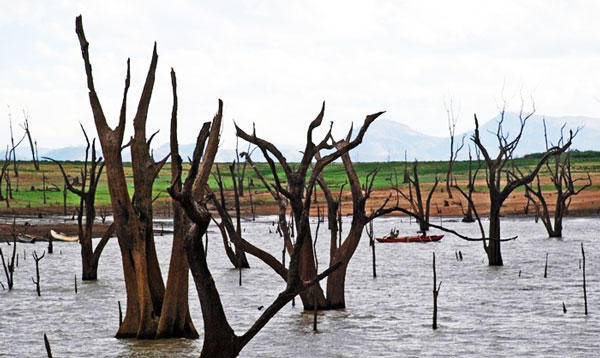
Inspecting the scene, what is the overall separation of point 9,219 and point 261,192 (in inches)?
1303

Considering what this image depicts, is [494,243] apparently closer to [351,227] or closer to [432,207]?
[351,227]

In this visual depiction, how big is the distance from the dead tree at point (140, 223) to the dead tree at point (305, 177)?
1.84 m

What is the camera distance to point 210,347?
1278 centimetres

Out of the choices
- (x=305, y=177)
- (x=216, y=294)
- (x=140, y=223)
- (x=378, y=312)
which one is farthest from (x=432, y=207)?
(x=216, y=294)

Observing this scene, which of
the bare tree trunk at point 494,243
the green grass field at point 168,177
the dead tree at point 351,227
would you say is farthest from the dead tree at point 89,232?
the green grass field at point 168,177

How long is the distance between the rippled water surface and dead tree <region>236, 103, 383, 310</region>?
49.6 inches

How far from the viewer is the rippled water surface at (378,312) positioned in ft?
66.0

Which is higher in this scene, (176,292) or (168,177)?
(168,177)

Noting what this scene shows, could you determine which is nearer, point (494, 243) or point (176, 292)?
point (176, 292)

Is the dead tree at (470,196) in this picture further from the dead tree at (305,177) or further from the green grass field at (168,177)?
the dead tree at (305,177)

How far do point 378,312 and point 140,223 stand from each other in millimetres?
10124

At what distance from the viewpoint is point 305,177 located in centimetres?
1991

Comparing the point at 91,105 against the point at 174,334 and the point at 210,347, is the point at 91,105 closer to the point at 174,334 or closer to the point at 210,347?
the point at 174,334

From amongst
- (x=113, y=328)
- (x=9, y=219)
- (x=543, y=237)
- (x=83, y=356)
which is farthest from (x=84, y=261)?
(x=9, y=219)
